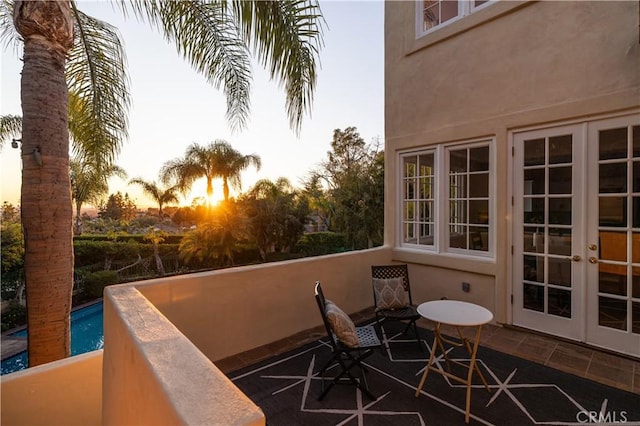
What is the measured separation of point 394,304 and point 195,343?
248cm

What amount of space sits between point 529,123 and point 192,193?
45.7 ft

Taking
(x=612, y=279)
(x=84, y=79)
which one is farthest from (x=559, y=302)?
(x=84, y=79)

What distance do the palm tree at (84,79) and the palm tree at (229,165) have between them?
10549mm

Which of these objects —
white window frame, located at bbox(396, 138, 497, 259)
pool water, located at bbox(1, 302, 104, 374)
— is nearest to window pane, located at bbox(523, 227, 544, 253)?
white window frame, located at bbox(396, 138, 497, 259)

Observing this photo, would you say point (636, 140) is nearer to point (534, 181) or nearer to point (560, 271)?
point (534, 181)

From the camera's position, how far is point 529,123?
4.25m

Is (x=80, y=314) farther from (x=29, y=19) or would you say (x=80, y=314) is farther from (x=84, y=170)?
(x=29, y=19)

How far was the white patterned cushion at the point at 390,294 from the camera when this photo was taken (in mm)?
4133

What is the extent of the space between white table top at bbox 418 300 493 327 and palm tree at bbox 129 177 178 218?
47.0ft

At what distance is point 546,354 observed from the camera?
370 cm

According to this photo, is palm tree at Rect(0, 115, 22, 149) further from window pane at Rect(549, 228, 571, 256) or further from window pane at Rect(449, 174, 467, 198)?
window pane at Rect(549, 228, 571, 256)

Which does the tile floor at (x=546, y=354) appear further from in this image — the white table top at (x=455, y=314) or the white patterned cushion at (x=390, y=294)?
the white table top at (x=455, y=314)

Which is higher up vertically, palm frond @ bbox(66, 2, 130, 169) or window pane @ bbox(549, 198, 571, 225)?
palm frond @ bbox(66, 2, 130, 169)

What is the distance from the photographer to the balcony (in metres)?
1.26
